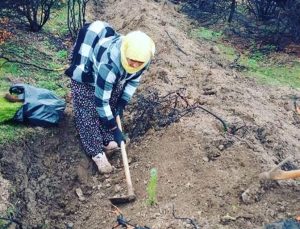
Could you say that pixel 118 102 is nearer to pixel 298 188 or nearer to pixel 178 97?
pixel 178 97

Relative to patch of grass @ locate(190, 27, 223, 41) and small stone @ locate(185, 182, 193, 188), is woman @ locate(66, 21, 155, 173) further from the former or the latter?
patch of grass @ locate(190, 27, 223, 41)

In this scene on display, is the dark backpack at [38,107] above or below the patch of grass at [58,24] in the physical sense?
above

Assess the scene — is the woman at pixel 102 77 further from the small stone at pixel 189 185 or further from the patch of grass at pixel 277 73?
the patch of grass at pixel 277 73

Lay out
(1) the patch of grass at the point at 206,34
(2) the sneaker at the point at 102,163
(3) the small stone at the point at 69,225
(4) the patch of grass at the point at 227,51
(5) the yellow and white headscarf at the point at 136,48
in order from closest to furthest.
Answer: (5) the yellow and white headscarf at the point at 136,48 → (3) the small stone at the point at 69,225 → (2) the sneaker at the point at 102,163 → (4) the patch of grass at the point at 227,51 → (1) the patch of grass at the point at 206,34

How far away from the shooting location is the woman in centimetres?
372

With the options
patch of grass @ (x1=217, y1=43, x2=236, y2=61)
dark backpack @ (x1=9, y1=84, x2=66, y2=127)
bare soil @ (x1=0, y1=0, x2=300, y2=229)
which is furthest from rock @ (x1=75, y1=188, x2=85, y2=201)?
patch of grass @ (x1=217, y1=43, x2=236, y2=61)

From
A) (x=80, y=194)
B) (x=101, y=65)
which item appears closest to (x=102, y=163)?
(x=80, y=194)

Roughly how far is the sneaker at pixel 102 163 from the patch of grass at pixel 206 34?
15.4ft

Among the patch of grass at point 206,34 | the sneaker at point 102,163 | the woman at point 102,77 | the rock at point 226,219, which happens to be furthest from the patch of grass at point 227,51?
the rock at point 226,219

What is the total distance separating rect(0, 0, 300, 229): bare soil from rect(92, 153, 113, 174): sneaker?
79 millimetres

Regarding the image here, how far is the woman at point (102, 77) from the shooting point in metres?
3.72

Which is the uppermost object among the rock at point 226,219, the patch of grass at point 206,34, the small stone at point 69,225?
the rock at point 226,219

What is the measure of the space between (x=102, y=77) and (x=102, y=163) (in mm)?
1167

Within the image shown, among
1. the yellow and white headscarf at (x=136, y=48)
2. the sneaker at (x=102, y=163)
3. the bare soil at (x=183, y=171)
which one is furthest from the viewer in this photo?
the sneaker at (x=102, y=163)
